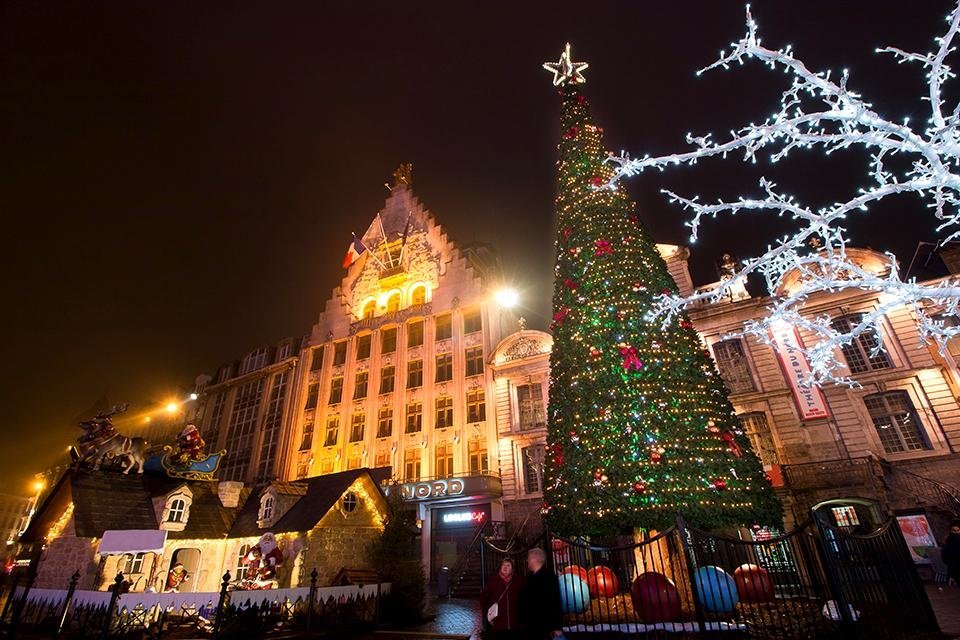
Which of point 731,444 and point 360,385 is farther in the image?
point 360,385

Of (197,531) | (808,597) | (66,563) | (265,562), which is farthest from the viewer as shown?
(197,531)

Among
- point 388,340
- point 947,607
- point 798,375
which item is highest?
point 388,340

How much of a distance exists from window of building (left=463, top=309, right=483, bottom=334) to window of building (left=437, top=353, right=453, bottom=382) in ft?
7.01

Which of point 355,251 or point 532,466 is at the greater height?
point 355,251

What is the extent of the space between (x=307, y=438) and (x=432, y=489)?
1260 cm

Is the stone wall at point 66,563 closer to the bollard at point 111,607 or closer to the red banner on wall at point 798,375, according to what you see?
the bollard at point 111,607

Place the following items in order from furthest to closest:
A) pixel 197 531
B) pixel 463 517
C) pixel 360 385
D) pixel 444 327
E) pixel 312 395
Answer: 1. pixel 312 395
2. pixel 360 385
3. pixel 444 327
4. pixel 463 517
5. pixel 197 531

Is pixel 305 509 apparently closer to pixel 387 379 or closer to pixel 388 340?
pixel 387 379

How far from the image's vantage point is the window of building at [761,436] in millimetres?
19453

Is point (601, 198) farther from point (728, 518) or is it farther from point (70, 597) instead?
point (70, 597)

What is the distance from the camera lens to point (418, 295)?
108 feet

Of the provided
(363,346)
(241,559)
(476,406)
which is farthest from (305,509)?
(363,346)

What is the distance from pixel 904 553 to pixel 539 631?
6.15m

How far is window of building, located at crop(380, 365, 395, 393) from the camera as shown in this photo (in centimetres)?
2989
